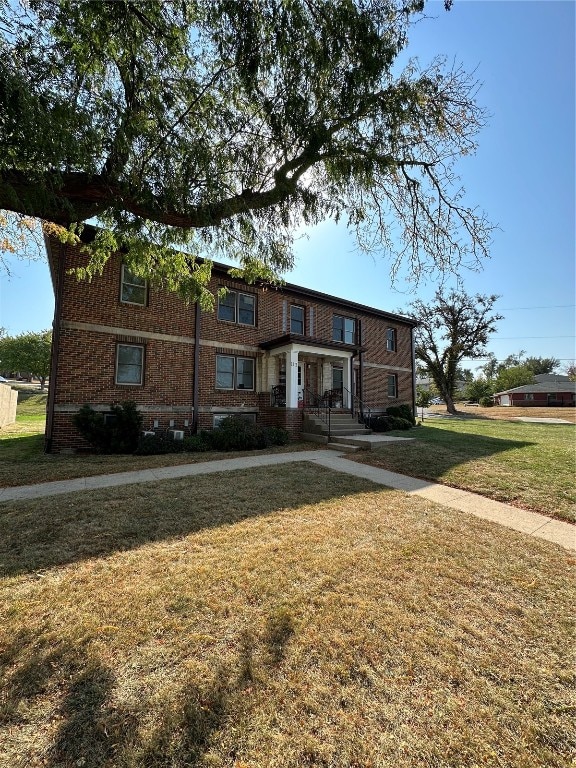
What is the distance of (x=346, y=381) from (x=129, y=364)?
8817mm

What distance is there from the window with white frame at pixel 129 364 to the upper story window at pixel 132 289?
4.92 feet

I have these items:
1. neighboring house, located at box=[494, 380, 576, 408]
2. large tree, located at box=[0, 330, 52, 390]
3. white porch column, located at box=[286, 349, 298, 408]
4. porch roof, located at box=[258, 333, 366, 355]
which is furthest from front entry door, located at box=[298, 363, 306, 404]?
neighboring house, located at box=[494, 380, 576, 408]

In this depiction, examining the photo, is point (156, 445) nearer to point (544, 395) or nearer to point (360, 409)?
point (360, 409)

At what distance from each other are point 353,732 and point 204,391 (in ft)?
37.9

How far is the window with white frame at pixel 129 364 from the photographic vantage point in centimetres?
1131

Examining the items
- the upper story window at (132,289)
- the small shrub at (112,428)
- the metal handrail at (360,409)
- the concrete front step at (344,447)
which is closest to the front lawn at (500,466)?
the concrete front step at (344,447)

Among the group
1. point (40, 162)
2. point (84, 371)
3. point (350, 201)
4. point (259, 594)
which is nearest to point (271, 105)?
point (350, 201)

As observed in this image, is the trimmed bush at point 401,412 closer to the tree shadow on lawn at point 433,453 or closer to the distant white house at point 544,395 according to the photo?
the tree shadow on lawn at point 433,453

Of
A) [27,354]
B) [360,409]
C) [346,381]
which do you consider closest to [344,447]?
[346,381]

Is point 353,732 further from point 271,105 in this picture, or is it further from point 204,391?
point 204,391

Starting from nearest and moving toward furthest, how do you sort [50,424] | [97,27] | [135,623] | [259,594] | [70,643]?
[70,643] < [135,623] < [259,594] < [97,27] < [50,424]

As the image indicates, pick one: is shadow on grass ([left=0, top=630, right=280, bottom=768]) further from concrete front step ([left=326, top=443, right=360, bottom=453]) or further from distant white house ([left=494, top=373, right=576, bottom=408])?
distant white house ([left=494, top=373, right=576, bottom=408])

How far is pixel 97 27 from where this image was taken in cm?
422

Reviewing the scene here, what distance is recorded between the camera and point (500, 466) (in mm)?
8289
